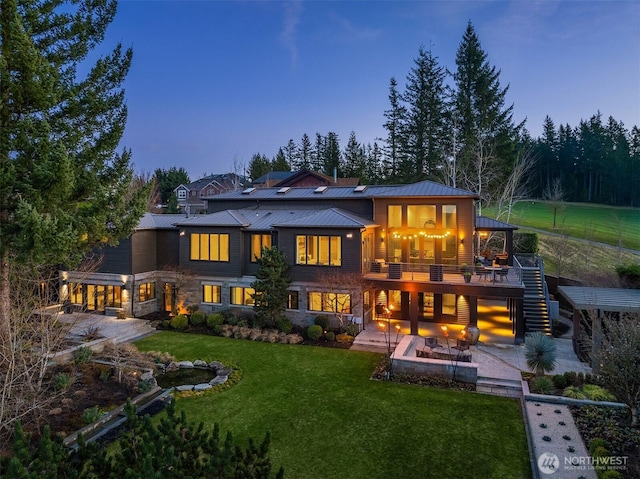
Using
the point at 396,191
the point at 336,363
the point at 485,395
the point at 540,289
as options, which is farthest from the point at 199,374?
the point at 540,289

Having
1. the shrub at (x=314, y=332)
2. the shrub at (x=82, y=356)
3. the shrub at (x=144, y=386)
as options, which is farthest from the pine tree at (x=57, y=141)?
the shrub at (x=314, y=332)

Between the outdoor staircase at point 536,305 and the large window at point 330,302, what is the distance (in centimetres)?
855

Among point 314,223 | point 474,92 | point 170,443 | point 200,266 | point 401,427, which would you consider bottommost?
point 401,427

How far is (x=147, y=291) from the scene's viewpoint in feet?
73.5

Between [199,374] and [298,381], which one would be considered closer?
[298,381]

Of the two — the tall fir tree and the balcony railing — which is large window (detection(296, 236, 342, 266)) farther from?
the tall fir tree

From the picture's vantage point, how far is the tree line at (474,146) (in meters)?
32.9

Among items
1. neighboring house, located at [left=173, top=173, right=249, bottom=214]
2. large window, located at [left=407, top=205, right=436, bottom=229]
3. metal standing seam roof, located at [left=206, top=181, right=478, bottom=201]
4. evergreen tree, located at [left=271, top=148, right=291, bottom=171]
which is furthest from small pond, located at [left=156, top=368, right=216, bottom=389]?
evergreen tree, located at [left=271, top=148, right=291, bottom=171]

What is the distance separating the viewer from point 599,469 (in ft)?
25.4

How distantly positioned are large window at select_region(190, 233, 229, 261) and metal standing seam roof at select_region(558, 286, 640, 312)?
54.9 ft

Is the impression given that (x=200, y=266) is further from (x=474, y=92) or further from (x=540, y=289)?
(x=474, y=92)

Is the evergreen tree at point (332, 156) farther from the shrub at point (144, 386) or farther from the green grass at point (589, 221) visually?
the shrub at point (144, 386)

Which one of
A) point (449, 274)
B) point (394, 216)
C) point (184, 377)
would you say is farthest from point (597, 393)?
point (184, 377)

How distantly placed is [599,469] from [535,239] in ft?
75.6
